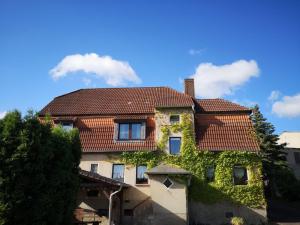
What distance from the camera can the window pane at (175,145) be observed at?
84.8 feet

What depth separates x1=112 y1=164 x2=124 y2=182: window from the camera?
25406mm

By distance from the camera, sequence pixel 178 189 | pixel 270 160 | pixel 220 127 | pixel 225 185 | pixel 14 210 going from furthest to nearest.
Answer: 1. pixel 270 160
2. pixel 220 127
3. pixel 225 185
4. pixel 178 189
5. pixel 14 210

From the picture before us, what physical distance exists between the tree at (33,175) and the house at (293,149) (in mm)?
37180

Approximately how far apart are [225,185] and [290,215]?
741 centimetres

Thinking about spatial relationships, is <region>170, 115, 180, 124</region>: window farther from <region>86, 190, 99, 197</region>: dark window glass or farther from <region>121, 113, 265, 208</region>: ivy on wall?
<region>86, 190, 99, 197</region>: dark window glass

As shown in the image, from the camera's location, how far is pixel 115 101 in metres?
29.6

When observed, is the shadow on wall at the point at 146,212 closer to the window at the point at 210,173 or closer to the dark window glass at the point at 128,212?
the dark window glass at the point at 128,212

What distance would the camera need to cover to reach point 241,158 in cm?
2502

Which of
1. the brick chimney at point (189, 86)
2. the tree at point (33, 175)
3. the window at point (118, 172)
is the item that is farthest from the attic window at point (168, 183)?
the brick chimney at point (189, 86)

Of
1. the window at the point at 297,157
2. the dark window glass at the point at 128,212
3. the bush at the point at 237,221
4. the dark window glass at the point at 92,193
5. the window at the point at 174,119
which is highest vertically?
the window at the point at 174,119

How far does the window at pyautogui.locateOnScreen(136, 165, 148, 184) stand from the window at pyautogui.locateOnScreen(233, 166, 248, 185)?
7.13 metres

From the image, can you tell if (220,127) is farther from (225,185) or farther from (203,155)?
(225,185)

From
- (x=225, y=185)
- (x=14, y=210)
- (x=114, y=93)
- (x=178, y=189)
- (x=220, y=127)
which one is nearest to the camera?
(x=14, y=210)

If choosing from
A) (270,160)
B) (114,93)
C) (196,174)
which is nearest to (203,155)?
(196,174)
